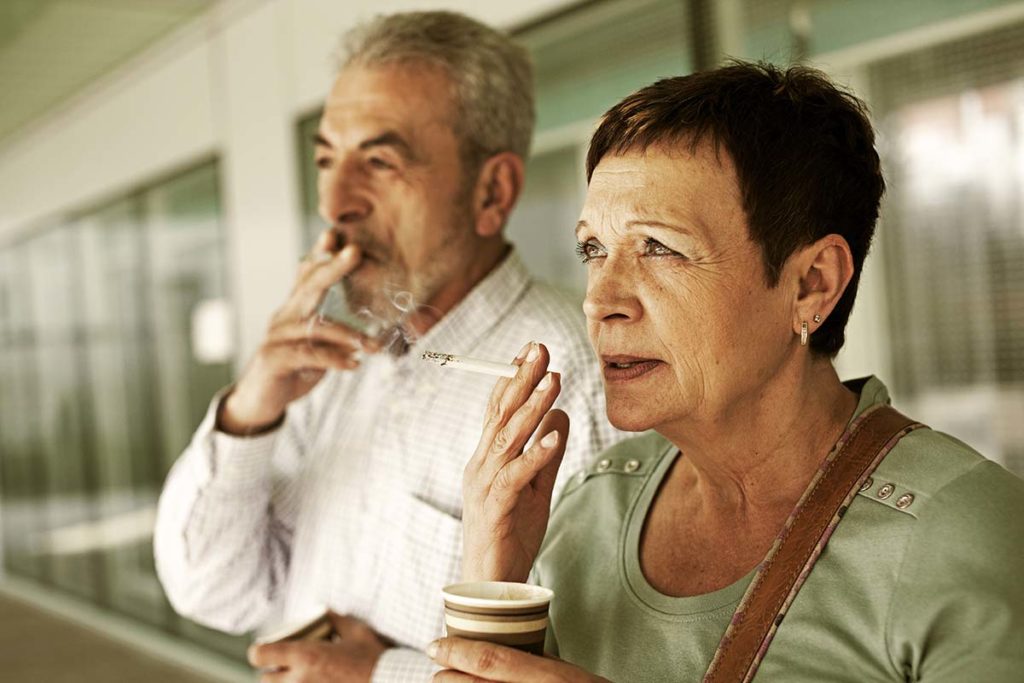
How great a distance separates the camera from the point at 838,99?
129cm

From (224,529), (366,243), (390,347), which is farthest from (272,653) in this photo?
(366,243)

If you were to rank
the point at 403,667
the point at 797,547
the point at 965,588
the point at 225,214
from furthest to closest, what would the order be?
the point at 225,214
the point at 403,667
the point at 797,547
the point at 965,588

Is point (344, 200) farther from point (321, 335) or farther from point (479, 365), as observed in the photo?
point (479, 365)

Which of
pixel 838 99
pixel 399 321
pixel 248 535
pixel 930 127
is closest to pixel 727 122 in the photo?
pixel 838 99

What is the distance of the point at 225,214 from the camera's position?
6.17 metres

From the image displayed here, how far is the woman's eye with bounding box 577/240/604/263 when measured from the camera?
1.33 meters

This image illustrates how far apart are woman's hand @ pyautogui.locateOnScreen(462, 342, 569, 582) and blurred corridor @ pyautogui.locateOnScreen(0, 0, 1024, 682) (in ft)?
1.99

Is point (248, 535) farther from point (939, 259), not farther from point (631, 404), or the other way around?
point (939, 259)

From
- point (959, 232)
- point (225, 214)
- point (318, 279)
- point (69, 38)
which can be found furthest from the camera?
point (69, 38)

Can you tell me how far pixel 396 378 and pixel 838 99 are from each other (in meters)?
1.10

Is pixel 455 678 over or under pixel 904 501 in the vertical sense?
under

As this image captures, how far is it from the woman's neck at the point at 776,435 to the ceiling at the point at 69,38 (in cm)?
553

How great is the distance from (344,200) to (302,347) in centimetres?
29

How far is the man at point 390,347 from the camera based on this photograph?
1905mm
